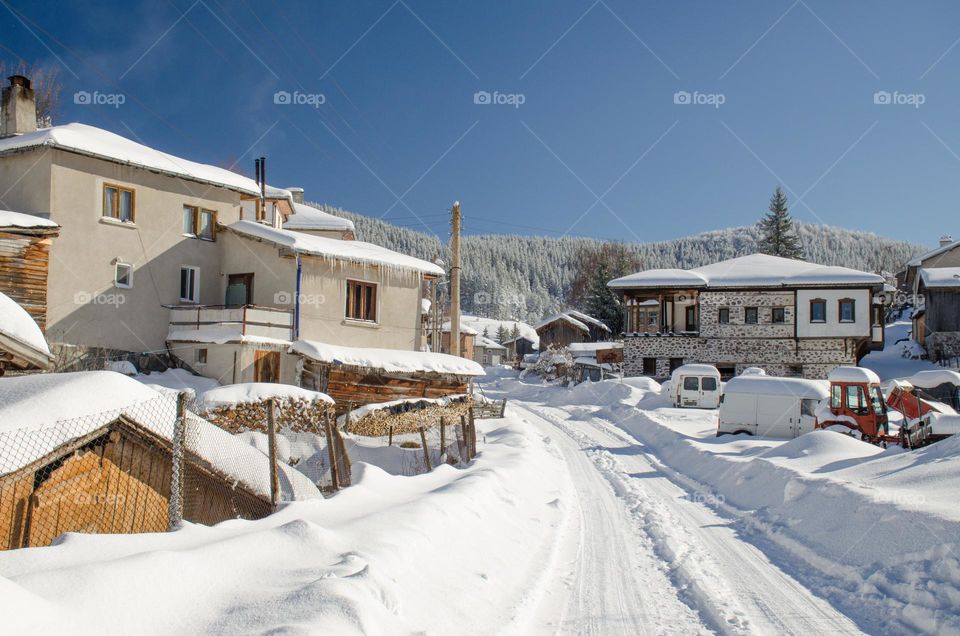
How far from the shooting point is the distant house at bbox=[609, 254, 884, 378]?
40156 mm

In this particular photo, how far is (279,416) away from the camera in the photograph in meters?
19.5

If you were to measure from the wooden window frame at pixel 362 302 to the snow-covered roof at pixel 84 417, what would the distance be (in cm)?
1624

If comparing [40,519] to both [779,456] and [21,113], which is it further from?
[21,113]

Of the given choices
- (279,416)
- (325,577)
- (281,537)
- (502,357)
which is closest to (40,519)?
(281,537)

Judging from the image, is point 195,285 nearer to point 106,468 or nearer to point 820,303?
point 106,468

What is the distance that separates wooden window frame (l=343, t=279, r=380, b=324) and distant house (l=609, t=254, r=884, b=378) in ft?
69.2

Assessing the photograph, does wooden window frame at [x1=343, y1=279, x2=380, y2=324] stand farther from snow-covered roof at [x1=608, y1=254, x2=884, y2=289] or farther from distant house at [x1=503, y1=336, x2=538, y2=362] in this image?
distant house at [x1=503, y1=336, x2=538, y2=362]

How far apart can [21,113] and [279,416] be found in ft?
51.9

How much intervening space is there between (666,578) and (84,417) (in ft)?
22.3

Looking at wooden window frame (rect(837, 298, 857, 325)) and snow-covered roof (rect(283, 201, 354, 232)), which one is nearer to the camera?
snow-covered roof (rect(283, 201, 354, 232))

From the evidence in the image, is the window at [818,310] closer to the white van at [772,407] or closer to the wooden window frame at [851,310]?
the wooden window frame at [851,310]

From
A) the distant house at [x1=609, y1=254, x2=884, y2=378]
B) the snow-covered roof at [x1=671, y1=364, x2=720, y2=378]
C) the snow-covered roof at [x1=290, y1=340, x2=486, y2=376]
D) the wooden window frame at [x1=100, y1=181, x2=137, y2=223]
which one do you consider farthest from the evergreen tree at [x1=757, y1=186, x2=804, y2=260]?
the wooden window frame at [x1=100, y1=181, x2=137, y2=223]

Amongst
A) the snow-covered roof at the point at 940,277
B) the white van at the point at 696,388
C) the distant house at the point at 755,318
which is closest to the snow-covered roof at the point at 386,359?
the white van at the point at 696,388

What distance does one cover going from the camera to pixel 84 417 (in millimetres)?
7781
